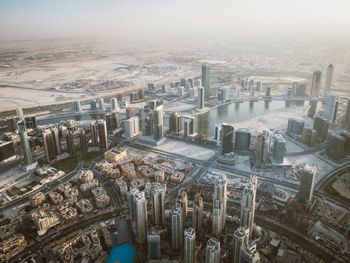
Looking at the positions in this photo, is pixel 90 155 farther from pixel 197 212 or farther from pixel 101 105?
pixel 101 105

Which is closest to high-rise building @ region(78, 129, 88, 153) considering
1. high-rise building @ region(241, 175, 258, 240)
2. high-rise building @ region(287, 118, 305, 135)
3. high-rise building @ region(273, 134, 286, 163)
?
high-rise building @ region(241, 175, 258, 240)

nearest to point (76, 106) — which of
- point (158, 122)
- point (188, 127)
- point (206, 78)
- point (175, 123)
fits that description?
point (175, 123)

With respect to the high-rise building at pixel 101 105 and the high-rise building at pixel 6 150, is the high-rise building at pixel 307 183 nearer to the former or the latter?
the high-rise building at pixel 6 150

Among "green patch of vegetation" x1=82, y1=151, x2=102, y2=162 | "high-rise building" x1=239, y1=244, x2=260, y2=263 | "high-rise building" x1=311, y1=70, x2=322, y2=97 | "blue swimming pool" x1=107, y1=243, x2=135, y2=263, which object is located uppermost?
"high-rise building" x1=311, y1=70, x2=322, y2=97

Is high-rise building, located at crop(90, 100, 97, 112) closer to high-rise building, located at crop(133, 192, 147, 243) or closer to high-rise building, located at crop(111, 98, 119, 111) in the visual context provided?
high-rise building, located at crop(111, 98, 119, 111)

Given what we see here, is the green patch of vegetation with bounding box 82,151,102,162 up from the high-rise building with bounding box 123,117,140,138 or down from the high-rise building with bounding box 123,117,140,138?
down

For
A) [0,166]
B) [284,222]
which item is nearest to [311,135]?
[284,222]

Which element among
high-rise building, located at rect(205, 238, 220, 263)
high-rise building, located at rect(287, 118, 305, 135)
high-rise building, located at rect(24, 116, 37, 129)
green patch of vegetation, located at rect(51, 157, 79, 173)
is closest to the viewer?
high-rise building, located at rect(205, 238, 220, 263)
